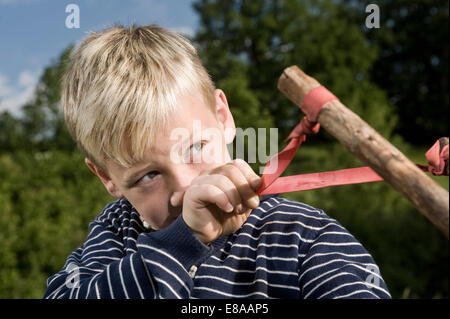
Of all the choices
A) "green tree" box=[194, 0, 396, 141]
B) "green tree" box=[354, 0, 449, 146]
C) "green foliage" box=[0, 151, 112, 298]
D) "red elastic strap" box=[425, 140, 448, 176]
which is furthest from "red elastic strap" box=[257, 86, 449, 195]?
"green tree" box=[354, 0, 449, 146]

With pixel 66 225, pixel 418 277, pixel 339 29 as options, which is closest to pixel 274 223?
pixel 66 225

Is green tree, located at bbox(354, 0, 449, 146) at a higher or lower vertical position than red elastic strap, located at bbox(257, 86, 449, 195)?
lower

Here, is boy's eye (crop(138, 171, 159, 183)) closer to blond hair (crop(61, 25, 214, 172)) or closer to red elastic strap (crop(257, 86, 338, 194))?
blond hair (crop(61, 25, 214, 172))

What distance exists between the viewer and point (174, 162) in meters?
1.08

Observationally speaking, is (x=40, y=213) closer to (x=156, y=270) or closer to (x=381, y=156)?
(x=156, y=270)

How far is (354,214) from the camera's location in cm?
901

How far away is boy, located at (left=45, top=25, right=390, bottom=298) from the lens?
1.01 metres

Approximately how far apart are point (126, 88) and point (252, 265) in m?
0.51

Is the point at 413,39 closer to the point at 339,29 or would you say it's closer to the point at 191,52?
the point at 339,29

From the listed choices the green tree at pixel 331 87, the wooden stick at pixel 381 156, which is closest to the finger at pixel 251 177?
the wooden stick at pixel 381 156

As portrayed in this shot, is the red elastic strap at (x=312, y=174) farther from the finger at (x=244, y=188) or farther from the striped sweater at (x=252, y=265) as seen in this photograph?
the striped sweater at (x=252, y=265)

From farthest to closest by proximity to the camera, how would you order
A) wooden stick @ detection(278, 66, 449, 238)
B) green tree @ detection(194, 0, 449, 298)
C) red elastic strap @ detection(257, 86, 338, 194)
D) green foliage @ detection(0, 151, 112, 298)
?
1. green tree @ detection(194, 0, 449, 298)
2. green foliage @ detection(0, 151, 112, 298)
3. red elastic strap @ detection(257, 86, 338, 194)
4. wooden stick @ detection(278, 66, 449, 238)
